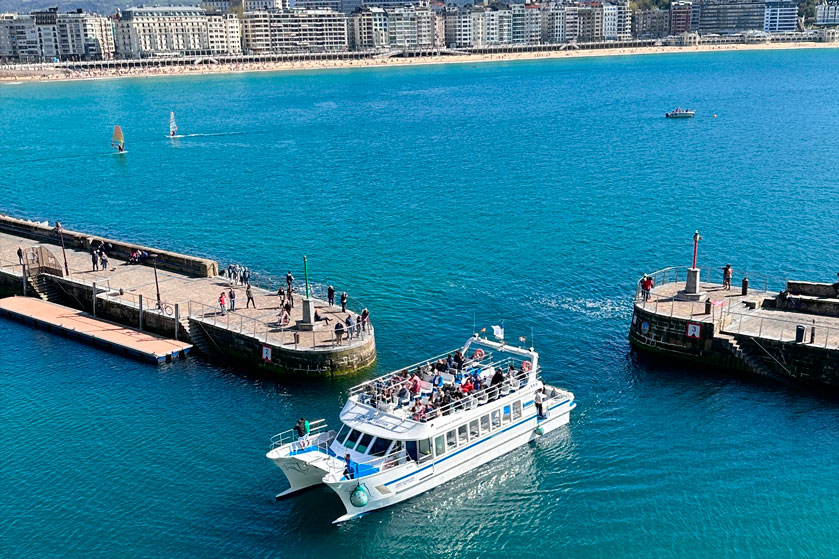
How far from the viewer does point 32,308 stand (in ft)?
201

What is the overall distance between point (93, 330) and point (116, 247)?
14.2m

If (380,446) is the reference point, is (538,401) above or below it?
below

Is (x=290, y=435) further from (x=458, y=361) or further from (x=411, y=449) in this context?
(x=458, y=361)

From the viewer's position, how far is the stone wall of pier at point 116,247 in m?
63.2

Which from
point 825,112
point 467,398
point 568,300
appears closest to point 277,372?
point 467,398

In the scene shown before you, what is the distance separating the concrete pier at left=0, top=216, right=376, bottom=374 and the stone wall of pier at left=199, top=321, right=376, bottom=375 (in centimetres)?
6

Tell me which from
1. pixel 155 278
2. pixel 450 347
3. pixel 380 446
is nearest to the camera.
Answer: pixel 380 446

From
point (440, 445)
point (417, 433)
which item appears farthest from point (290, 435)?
point (440, 445)

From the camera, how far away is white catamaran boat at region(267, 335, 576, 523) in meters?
36.8

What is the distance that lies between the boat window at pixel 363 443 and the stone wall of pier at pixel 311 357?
37.8 ft

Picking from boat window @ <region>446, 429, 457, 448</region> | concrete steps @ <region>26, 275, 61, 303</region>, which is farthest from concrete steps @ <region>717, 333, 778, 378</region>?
concrete steps @ <region>26, 275, 61, 303</region>

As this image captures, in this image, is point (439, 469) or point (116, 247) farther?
point (116, 247)

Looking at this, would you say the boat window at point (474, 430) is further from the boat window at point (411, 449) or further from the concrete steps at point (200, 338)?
the concrete steps at point (200, 338)

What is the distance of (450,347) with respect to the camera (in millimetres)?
53250
